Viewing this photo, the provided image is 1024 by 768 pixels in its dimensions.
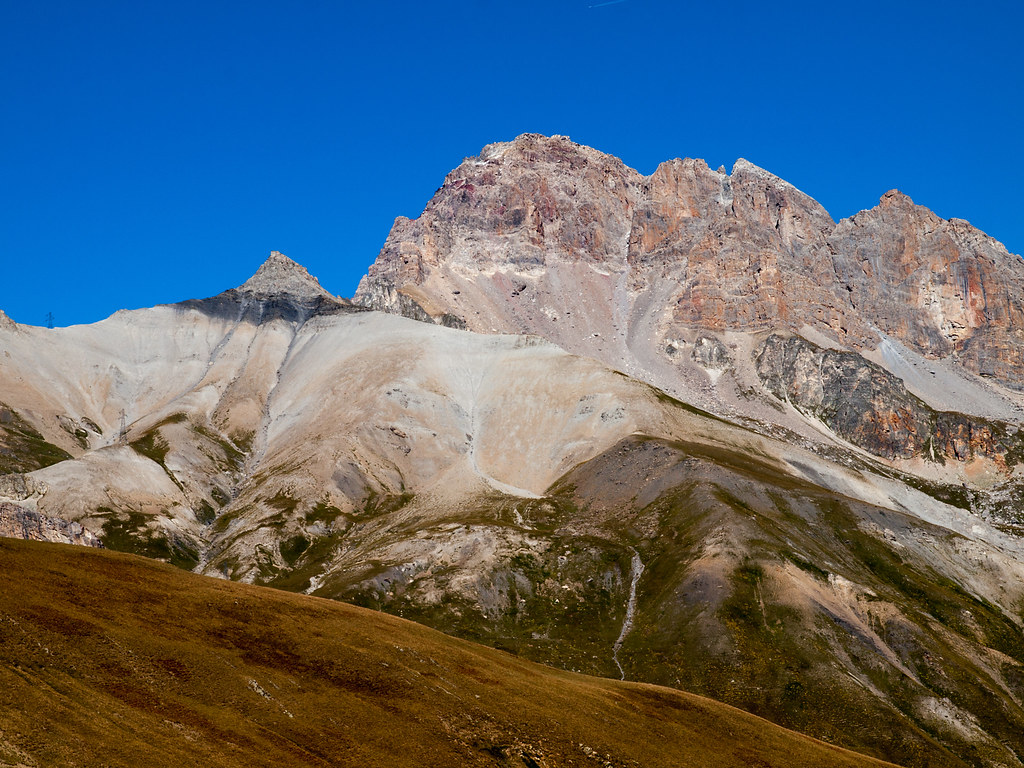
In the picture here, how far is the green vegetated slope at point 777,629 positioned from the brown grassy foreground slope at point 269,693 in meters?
52.4

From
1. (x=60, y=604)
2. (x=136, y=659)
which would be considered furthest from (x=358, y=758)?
(x=60, y=604)

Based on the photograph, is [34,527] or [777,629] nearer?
[34,527]

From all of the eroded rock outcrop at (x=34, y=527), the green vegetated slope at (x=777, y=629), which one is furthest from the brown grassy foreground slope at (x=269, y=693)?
the eroded rock outcrop at (x=34, y=527)

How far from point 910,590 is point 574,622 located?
7091 cm

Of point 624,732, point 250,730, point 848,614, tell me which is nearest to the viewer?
point 250,730

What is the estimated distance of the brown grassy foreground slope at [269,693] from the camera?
54.5 m

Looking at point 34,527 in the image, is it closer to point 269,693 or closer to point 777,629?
point 269,693

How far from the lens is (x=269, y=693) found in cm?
6625

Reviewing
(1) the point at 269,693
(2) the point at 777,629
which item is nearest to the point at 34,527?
(1) the point at 269,693

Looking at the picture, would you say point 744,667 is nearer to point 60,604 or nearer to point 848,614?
point 848,614

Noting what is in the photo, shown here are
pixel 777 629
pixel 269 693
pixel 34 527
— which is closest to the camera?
pixel 269 693

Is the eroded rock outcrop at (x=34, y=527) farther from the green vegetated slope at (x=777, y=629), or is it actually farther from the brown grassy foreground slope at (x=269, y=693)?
the brown grassy foreground slope at (x=269, y=693)

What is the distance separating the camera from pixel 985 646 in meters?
172

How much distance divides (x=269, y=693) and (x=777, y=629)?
116172 mm
